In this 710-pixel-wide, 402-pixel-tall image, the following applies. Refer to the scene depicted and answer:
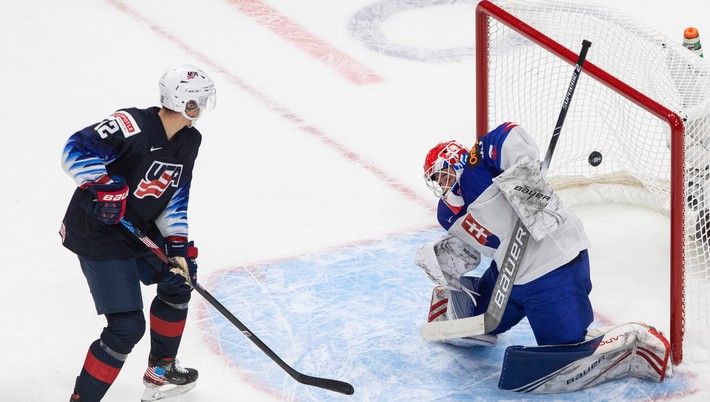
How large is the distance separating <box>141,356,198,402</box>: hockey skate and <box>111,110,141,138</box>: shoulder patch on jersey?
75 cm

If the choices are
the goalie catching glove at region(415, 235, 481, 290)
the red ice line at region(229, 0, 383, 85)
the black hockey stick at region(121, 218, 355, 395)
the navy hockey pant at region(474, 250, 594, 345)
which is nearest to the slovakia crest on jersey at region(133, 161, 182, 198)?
the black hockey stick at region(121, 218, 355, 395)

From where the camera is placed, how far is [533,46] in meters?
4.86

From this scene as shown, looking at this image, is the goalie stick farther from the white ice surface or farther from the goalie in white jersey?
the white ice surface

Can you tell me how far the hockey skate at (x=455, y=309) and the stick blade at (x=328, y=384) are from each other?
0.45 metres

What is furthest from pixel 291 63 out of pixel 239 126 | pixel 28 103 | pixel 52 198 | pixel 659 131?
pixel 659 131

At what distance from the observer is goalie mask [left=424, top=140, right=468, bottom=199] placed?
3.84m

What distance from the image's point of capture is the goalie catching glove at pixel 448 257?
13.0 feet

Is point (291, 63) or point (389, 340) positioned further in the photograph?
point (291, 63)

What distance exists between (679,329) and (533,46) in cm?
137

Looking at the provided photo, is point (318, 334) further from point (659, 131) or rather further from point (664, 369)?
point (659, 131)

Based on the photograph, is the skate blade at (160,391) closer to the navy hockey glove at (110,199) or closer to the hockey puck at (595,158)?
the navy hockey glove at (110,199)

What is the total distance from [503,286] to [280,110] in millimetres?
2269

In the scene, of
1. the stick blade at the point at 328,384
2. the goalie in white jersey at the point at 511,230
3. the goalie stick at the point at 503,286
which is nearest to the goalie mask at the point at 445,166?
the goalie in white jersey at the point at 511,230

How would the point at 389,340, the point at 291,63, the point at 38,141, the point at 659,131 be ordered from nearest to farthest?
the point at 389,340, the point at 659,131, the point at 38,141, the point at 291,63
